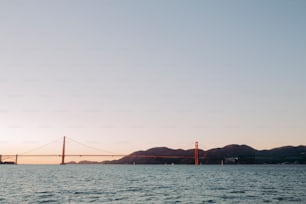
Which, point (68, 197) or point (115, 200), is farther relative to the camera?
point (68, 197)

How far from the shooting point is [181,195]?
35344 millimetres

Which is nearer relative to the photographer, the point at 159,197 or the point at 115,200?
the point at 115,200

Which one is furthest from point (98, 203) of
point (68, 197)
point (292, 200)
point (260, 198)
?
point (292, 200)

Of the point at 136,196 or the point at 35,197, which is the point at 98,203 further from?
the point at 35,197

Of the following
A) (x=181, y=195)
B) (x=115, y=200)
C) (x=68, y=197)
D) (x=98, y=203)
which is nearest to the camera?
(x=98, y=203)

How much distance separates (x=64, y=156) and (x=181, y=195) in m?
162

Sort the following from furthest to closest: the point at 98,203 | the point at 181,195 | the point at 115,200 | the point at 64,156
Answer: the point at 64,156
the point at 181,195
the point at 115,200
the point at 98,203

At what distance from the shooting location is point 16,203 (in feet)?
95.8

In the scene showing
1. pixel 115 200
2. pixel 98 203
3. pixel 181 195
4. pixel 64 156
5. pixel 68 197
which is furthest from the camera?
pixel 64 156

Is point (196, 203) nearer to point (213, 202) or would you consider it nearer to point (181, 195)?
point (213, 202)

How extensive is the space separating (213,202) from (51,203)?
13.2 m

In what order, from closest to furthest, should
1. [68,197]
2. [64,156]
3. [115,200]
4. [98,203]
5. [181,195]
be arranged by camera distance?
[98,203] < [115,200] < [68,197] < [181,195] < [64,156]

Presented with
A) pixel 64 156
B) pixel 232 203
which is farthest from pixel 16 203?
pixel 64 156

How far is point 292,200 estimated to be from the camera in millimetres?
32125
